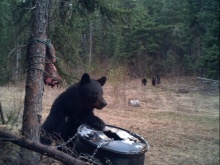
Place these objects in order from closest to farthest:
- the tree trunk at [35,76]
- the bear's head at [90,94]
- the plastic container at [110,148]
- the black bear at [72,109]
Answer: the plastic container at [110,148]
the tree trunk at [35,76]
the black bear at [72,109]
the bear's head at [90,94]

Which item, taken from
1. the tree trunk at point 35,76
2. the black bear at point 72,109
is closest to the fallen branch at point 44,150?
the tree trunk at point 35,76

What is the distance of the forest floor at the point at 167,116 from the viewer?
6340mm

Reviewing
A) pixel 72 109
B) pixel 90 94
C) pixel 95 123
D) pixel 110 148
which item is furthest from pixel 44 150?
pixel 90 94

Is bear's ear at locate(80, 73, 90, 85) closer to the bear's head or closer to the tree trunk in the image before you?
the bear's head

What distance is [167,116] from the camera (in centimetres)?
1145

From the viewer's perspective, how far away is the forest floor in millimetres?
6340

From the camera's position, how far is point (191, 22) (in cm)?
2248

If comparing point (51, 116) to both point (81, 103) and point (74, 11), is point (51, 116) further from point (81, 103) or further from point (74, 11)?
point (74, 11)

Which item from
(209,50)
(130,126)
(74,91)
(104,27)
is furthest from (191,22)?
(74,91)

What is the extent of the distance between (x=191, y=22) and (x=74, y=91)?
62.6ft

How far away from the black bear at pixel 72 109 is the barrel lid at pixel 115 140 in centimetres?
74

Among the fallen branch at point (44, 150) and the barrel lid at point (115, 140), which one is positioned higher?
the fallen branch at point (44, 150)

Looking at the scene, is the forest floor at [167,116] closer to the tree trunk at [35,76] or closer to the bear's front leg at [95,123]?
the tree trunk at [35,76]

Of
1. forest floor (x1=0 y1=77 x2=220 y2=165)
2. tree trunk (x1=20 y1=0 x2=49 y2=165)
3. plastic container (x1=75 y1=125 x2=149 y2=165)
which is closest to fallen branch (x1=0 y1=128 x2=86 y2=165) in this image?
Result: plastic container (x1=75 y1=125 x2=149 y2=165)
